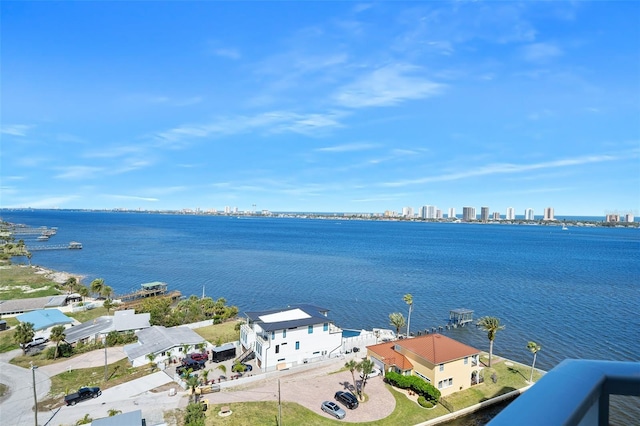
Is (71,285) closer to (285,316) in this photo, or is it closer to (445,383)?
(285,316)

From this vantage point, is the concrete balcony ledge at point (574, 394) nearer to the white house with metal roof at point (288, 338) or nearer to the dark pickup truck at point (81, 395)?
the white house with metal roof at point (288, 338)

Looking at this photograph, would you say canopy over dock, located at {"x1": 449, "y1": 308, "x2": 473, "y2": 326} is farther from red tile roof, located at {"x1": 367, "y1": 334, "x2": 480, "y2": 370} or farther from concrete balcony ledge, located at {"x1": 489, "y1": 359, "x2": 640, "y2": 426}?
concrete balcony ledge, located at {"x1": 489, "y1": 359, "x2": 640, "y2": 426}

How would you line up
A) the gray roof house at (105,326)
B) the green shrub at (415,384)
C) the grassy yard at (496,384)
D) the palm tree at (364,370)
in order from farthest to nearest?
the gray roof house at (105,326) → the grassy yard at (496,384) → the palm tree at (364,370) → the green shrub at (415,384)

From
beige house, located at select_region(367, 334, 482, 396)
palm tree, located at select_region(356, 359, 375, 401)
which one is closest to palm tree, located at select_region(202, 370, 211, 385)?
palm tree, located at select_region(356, 359, 375, 401)

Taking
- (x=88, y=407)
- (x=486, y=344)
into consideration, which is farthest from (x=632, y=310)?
(x=88, y=407)

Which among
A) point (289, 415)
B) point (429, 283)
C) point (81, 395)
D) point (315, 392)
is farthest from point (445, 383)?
point (429, 283)

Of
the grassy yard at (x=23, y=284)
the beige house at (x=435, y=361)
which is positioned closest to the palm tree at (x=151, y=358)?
the beige house at (x=435, y=361)
